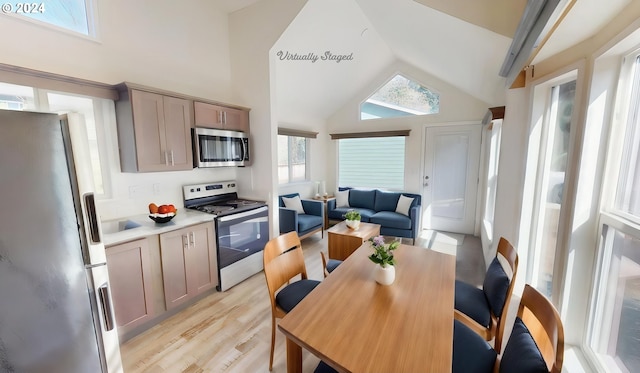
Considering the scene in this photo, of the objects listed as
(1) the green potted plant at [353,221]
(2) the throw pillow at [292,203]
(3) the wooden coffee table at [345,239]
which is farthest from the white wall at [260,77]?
(2) the throw pillow at [292,203]

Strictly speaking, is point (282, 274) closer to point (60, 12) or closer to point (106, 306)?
point (106, 306)

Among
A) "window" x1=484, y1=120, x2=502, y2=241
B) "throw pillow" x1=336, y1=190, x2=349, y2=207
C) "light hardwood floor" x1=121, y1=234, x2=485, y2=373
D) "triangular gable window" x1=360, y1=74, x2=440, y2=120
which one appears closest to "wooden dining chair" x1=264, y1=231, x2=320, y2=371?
"light hardwood floor" x1=121, y1=234, x2=485, y2=373

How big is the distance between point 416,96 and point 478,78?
1.82 metres

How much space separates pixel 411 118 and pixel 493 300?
3855 millimetres

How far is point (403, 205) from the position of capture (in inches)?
169

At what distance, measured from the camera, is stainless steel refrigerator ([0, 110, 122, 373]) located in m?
0.82

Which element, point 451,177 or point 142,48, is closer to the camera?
point 142,48

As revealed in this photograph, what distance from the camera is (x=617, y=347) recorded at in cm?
143

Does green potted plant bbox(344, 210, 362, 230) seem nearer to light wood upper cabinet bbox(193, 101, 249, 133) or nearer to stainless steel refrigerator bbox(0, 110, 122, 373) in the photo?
light wood upper cabinet bbox(193, 101, 249, 133)

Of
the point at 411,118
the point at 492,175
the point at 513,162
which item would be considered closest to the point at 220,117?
the point at 513,162

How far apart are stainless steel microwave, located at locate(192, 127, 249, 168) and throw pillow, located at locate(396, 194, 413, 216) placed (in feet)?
9.10

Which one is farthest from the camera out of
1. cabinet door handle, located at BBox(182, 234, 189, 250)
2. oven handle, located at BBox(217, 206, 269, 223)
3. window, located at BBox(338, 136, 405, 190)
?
window, located at BBox(338, 136, 405, 190)

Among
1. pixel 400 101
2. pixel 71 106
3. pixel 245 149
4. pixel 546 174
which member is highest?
pixel 400 101

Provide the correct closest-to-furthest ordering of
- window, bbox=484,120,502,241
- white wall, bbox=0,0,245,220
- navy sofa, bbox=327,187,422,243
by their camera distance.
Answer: white wall, bbox=0,0,245,220, window, bbox=484,120,502,241, navy sofa, bbox=327,187,422,243
